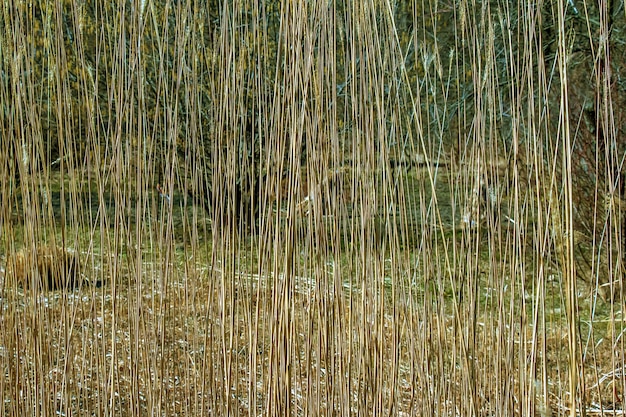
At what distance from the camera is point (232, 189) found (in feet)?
3.13

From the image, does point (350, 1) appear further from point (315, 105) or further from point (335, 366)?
point (335, 366)

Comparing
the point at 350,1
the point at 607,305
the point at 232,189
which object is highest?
the point at 350,1

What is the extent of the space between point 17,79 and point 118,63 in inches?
6.8

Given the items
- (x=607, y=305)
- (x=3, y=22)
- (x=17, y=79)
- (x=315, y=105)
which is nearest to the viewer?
(x=315, y=105)

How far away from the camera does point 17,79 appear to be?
1035 mm

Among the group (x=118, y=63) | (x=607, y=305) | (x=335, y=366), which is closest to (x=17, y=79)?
(x=118, y=63)

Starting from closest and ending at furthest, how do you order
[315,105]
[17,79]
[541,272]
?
[541,272] → [315,105] → [17,79]

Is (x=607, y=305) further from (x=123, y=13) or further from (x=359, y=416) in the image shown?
(x=123, y=13)

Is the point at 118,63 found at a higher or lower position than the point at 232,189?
higher

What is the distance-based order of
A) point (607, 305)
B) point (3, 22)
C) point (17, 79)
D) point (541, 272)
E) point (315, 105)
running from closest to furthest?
point (541, 272), point (315, 105), point (17, 79), point (3, 22), point (607, 305)

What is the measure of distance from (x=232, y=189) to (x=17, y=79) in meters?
0.40

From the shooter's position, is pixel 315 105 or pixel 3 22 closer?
pixel 315 105

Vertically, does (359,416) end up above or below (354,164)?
below

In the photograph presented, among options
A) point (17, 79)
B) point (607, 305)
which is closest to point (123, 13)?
point (17, 79)
